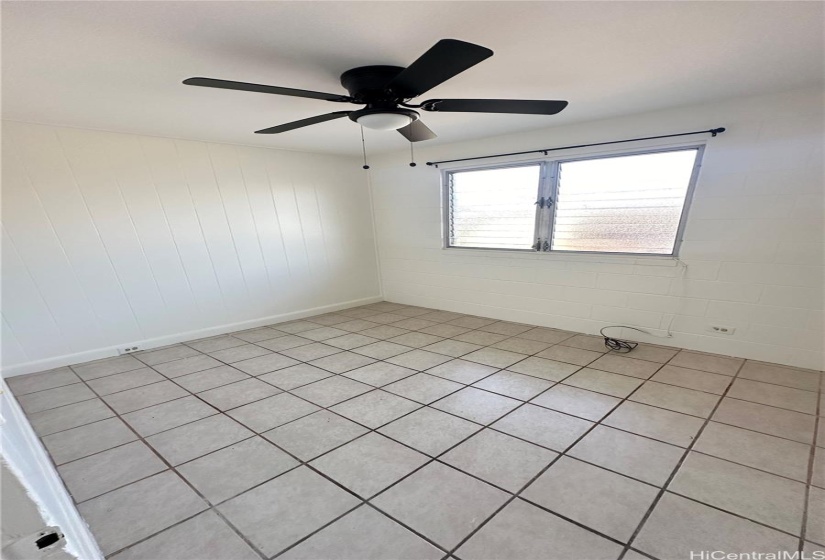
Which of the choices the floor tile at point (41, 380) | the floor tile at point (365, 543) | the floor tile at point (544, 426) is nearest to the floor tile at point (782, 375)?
the floor tile at point (544, 426)

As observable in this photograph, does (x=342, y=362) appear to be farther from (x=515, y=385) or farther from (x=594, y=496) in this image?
(x=594, y=496)

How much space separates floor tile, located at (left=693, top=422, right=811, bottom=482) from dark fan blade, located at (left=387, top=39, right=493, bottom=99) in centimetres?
221

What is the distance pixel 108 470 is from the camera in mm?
1762

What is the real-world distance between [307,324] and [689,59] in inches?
162

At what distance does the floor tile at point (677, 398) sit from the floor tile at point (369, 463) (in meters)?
1.60

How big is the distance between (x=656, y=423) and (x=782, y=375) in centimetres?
140

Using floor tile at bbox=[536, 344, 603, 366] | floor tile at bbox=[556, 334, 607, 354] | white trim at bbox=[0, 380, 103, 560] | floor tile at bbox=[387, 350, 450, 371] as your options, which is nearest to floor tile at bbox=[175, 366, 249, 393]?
floor tile at bbox=[387, 350, 450, 371]

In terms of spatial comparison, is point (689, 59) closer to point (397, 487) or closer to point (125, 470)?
point (397, 487)

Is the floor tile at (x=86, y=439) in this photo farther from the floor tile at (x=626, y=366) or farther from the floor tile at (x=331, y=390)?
the floor tile at (x=626, y=366)

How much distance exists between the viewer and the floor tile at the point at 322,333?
12.2ft

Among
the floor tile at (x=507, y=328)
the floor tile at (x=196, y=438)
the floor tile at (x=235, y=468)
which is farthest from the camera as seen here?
the floor tile at (x=507, y=328)

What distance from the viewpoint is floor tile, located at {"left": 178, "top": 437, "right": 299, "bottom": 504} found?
162cm

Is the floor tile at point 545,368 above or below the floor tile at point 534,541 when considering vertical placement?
below

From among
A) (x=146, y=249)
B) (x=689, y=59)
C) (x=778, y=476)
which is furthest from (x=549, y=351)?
(x=146, y=249)
